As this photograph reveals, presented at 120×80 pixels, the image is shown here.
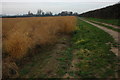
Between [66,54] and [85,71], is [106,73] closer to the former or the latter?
[85,71]

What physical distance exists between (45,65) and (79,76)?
1.50 metres

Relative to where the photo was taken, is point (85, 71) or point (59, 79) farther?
point (85, 71)

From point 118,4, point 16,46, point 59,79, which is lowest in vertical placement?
point 59,79

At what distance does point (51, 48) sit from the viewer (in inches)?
260

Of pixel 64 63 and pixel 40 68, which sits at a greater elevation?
pixel 64 63

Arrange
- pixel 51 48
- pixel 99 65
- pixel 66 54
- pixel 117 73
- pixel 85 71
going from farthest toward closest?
pixel 51 48
pixel 66 54
pixel 99 65
pixel 85 71
pixel 117 73

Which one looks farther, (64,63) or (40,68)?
(64,63)

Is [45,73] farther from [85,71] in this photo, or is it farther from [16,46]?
[16,46]

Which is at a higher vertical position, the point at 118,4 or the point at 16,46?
the point at 118,4

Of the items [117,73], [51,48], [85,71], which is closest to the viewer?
[117,73]

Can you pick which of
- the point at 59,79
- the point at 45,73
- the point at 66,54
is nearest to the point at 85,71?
the point at 59,79

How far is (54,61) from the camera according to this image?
488cm

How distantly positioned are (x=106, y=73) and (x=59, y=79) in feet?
4.62

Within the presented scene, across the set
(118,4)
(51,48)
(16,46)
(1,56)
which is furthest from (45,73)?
(118,4)
